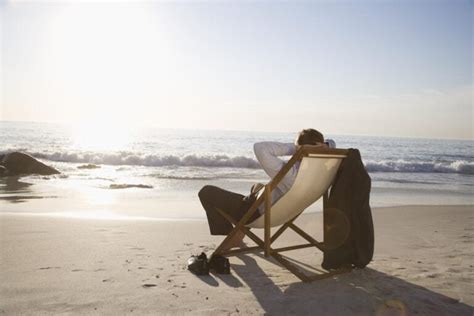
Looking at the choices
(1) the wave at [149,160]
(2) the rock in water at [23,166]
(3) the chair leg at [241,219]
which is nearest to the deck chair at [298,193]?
(3) the chair leg at [241,219]

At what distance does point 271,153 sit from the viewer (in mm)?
3730

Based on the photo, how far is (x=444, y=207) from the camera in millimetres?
9078

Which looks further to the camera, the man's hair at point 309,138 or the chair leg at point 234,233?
the chair leg at point 234,233

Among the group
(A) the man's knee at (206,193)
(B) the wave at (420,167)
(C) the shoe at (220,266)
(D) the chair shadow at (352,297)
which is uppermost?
(A) the man's knee at (206,193)

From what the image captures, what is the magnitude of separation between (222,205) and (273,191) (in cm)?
55

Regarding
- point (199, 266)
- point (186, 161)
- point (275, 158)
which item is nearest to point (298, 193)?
point (275, 158)

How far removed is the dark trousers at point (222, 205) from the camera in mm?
4195

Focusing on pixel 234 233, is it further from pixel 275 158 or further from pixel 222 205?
A: pixel 275 158

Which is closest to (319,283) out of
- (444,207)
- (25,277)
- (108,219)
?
(25,277)

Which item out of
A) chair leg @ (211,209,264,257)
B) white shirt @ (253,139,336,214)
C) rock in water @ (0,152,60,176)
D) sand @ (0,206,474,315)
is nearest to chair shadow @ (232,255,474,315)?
sand @ (0,206,474,315)

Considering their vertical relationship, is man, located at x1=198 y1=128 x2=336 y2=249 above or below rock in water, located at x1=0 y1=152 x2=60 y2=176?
above

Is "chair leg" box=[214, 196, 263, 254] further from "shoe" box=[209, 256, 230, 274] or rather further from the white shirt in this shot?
the white shirt

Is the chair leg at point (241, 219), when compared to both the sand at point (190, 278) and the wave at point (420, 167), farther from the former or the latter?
the wave at point (420, 167)

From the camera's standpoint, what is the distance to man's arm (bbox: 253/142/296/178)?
369 centimetres
